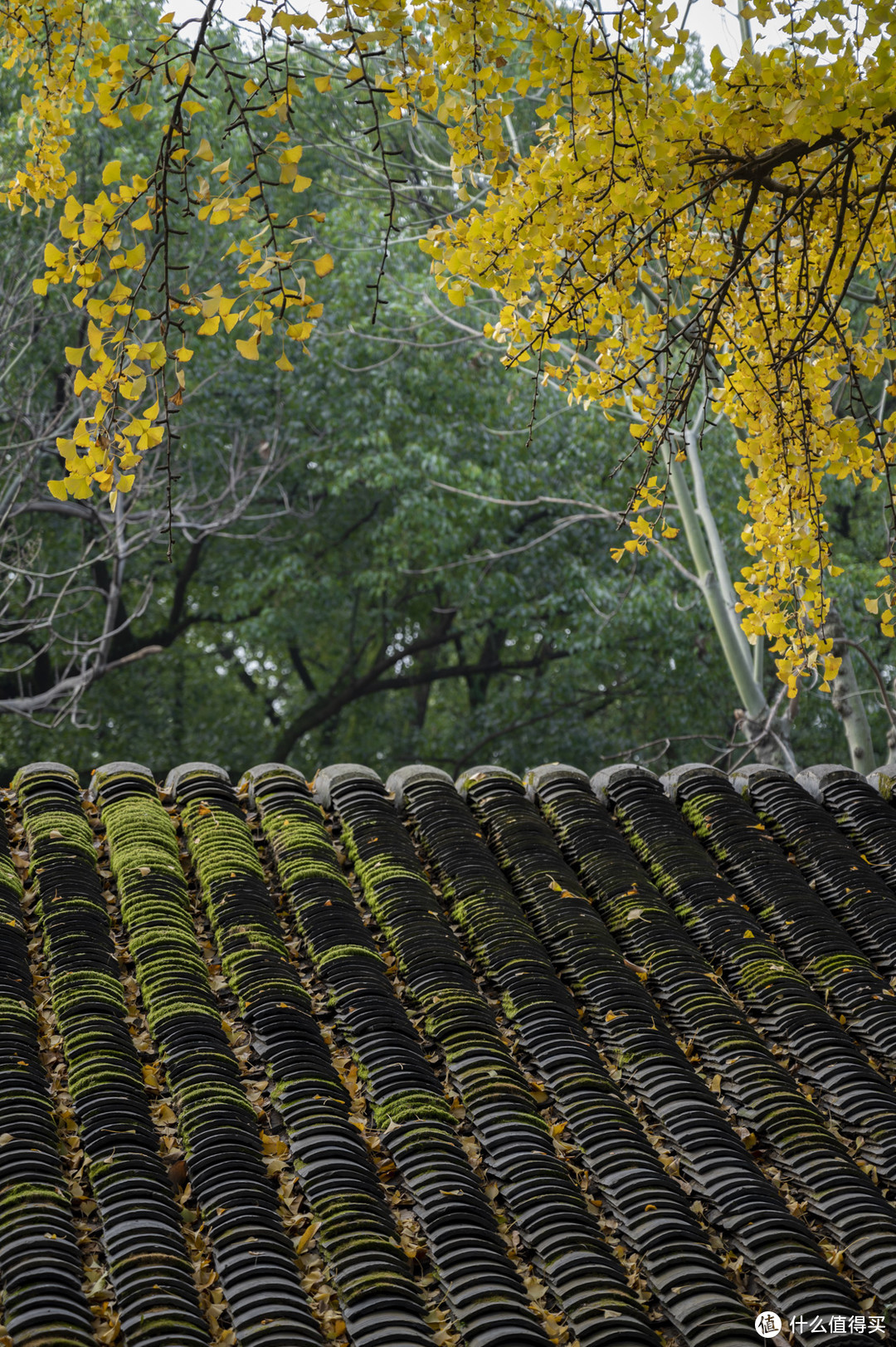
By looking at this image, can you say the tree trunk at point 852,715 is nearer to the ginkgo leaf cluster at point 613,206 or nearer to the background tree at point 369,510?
the background tree at point 369,510

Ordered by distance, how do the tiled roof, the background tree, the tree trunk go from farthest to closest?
the background tree → the tree trunk → the tiled roof

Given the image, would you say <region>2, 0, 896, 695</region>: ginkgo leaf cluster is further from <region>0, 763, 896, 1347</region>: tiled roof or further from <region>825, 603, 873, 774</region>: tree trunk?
<region>825, 603, 873, 774</region>: tree trunk

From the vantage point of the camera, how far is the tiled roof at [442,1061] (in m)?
2.19

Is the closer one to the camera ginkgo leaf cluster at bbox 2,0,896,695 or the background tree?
ginkgo leaf cluster at bbox 2,0,896,695

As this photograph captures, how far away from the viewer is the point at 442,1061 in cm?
289

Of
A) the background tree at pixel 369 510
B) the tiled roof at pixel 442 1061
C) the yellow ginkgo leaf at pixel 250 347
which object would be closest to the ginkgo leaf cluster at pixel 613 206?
the yellow ginkgo leaf at pixel 250 347

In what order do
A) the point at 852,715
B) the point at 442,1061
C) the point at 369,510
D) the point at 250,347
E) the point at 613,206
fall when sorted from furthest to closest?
the point at 369,510, the point at 852,715, the point at 613,206, the point at 442,1061, the point at 250,347

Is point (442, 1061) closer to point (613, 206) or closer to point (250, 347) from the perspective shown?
point (250, 347)

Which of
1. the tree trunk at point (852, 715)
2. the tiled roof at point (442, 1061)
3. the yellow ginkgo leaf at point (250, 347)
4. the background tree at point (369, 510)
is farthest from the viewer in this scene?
the background tree at point (369, 510)

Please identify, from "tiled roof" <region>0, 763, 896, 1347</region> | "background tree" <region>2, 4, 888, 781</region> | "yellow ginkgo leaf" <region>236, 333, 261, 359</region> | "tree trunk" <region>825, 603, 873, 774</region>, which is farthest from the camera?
"background tree" <region>2, 4, 888, 781</region>

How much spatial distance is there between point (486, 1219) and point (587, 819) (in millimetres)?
1839

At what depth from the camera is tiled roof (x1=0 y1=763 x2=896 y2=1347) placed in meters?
2.19

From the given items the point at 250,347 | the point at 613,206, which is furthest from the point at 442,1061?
the point at 613,206

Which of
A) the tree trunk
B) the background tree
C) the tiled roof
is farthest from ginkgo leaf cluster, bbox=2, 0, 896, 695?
the background tree
